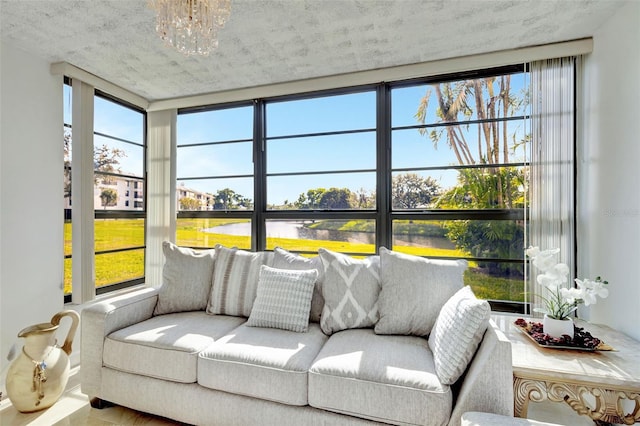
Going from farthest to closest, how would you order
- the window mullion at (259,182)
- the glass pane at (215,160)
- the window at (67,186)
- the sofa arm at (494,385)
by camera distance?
the glass pane at (215,160)
the window mullion at (259,182)
the window at (67,186)
the sofa arm at (494,385)

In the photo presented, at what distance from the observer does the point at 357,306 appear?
201 centimetres

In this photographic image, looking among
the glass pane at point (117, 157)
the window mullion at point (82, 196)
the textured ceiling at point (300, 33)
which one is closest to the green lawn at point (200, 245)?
the window mullion at point (82, 196)

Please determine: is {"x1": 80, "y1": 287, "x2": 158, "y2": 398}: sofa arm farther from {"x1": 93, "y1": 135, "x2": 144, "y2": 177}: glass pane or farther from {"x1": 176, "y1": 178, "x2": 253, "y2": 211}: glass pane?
{"x1": 93, "y1": 135, "x2": 144, "y2": 177}: glass pane

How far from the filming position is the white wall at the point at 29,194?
7.39 ft

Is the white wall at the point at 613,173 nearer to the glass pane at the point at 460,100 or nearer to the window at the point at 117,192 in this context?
the glass pane at the point at 460,100

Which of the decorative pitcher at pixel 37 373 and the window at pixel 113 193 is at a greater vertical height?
the window at pixel 113 193

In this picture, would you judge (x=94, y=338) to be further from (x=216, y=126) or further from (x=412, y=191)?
(x=412, y=191)

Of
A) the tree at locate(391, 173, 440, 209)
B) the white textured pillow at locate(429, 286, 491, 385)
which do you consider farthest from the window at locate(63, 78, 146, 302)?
the white textured pillow at locate(429, 286, 491, 385)

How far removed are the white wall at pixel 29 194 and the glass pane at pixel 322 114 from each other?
191 cm

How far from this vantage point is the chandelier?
1421 mm

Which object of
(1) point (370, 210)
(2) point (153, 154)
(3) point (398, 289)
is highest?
(2) point (153, 154)

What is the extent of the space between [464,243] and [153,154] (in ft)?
11.6

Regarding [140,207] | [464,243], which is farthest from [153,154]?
[464,243]

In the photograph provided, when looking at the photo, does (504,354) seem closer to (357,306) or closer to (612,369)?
(612,369)
